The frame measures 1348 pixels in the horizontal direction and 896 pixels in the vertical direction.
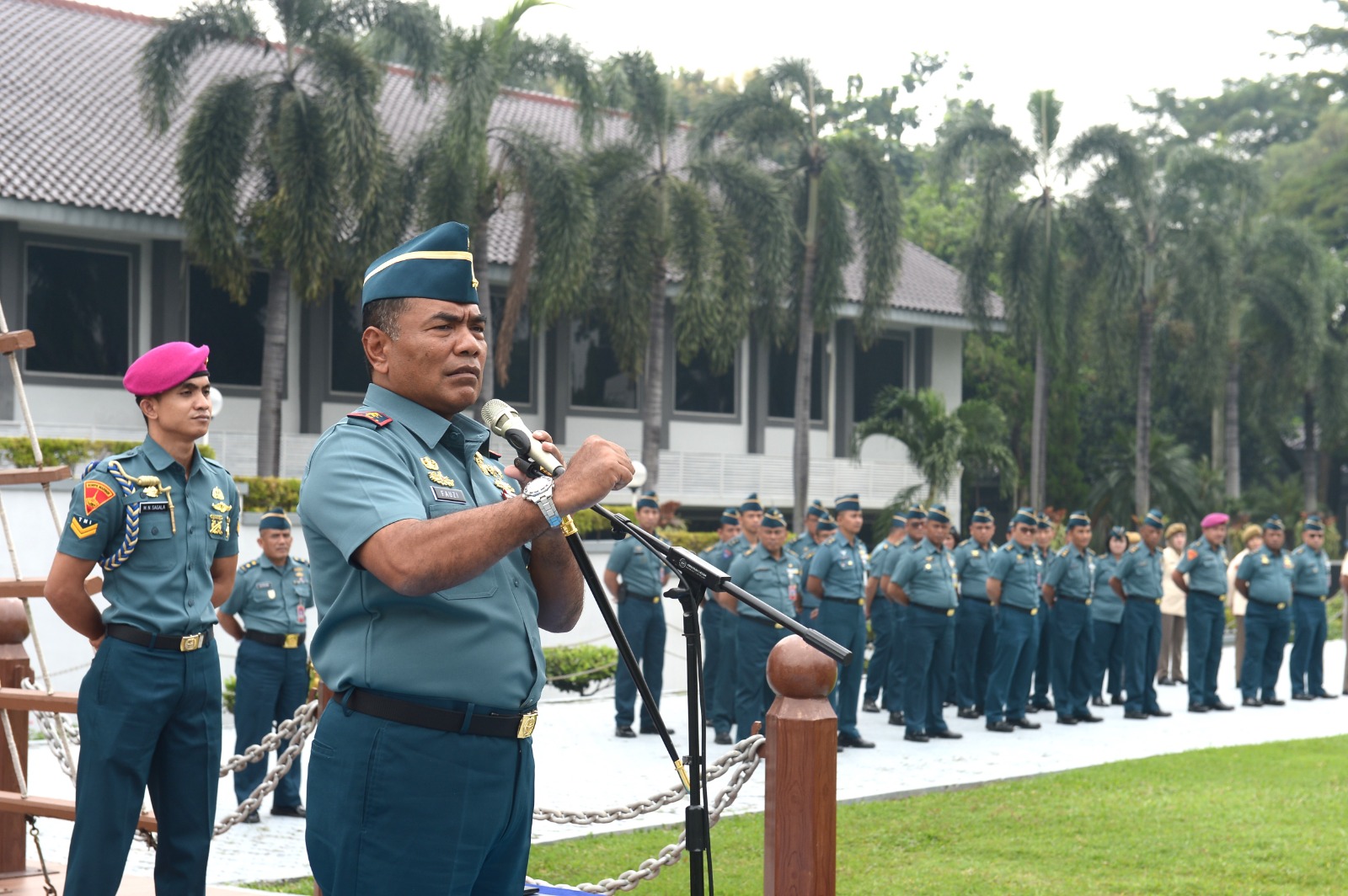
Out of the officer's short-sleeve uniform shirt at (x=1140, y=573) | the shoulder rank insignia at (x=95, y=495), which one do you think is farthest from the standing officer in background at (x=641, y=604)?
the shoulder rank insignia at (x=95, y=495)

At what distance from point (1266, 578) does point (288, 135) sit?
1194 cm

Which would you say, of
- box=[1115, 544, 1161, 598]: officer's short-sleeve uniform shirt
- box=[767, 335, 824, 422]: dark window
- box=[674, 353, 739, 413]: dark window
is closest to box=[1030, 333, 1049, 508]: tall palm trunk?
box=[767, 335, 824, 422]: dark window

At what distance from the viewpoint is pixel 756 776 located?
388 inches

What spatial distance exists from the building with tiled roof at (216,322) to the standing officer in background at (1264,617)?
409 inches

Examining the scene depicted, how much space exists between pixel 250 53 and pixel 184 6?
8.13 metres

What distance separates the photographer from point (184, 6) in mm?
17641

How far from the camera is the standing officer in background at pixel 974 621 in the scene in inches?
539

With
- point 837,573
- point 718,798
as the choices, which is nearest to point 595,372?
point 837,573

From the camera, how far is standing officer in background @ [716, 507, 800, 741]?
11.5 m

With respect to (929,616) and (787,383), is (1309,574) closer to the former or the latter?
(929,616)

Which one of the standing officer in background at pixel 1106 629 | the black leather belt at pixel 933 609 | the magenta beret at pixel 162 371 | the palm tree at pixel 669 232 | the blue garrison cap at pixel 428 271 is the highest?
the palm tree at pixel 669 232

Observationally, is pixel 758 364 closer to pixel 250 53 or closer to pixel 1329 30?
pixel 250 53

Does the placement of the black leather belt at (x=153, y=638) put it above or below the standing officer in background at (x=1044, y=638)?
above

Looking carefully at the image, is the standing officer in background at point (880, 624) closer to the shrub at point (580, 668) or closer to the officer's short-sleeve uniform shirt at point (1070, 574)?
the officer's short-sleeve uniform shirt at point (1070, 574)
